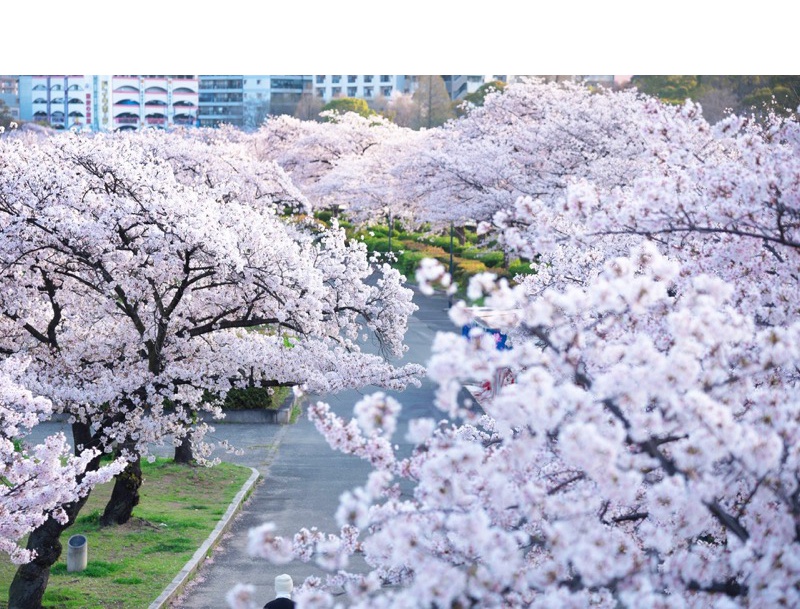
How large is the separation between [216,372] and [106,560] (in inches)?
105

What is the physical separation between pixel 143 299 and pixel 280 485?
5.26 metres

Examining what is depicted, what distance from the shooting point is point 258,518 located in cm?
1325

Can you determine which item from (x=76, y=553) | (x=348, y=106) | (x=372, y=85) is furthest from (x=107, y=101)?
(x=372, y=85)

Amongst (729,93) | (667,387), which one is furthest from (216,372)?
(729,93)

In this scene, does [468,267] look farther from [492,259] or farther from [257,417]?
[257,417]

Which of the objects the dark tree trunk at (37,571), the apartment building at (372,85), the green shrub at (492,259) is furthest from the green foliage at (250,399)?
the apartment building at (372,85)

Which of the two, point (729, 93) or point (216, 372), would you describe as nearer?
point (216, 372)

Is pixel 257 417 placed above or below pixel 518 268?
below

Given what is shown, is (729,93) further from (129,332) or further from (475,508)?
(475,508)

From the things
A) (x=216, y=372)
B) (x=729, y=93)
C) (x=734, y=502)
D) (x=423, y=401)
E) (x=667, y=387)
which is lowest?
(x=423, y=401)

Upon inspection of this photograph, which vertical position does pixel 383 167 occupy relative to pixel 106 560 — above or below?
above

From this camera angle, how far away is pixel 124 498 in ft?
40.8

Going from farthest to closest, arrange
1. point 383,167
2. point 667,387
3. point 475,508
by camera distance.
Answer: point 383,167, point 475,508, point 667,387

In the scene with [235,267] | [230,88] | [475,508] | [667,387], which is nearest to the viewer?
[667,387]
